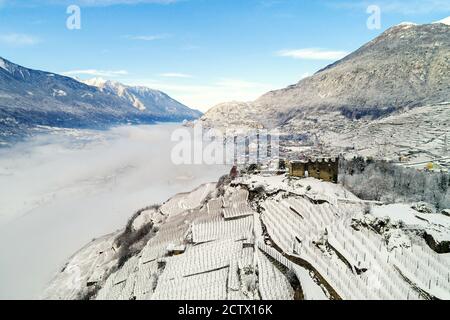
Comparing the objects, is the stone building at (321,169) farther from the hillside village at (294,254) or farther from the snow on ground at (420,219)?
the snow on ground at (420,219)

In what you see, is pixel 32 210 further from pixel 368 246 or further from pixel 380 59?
pixel 380 59

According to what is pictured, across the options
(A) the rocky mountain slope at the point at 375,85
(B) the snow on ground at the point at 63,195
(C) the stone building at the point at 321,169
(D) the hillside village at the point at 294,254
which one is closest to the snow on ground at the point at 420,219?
(D) the hillside village at the point at 294,254

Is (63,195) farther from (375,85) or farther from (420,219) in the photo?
(375,85)

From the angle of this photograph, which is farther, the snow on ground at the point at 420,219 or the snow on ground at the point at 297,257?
the snow on ground at the point at 420,219
